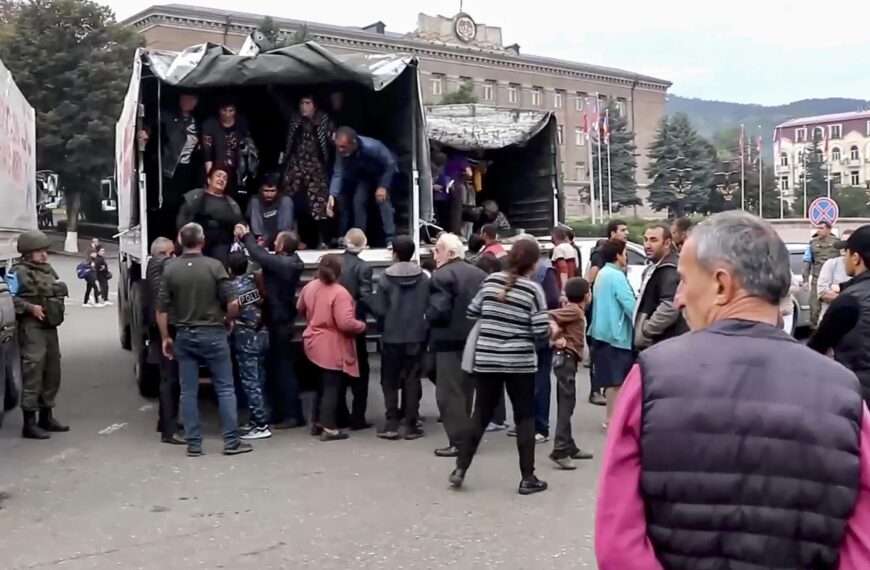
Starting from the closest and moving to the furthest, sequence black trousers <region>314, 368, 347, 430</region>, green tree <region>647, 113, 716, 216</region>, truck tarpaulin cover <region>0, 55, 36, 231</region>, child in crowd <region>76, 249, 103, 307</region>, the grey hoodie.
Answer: the grey hoodie < black trousers <region>314, 368, 347, 430</region> < truck tarpaulin cover <region>0, 55, 36, 231</region> < child in crowd <region>76, 249, 103, 307</region> < green tree <region>647, 113, 716, 216</region>

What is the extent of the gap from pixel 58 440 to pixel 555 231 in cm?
594

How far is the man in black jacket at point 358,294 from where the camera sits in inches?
352

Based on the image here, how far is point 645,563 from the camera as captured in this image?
2211 mm

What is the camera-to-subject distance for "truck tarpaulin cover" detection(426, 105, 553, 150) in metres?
12.1

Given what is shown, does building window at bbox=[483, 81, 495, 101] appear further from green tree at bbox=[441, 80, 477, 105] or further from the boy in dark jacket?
the boy in dark jacket

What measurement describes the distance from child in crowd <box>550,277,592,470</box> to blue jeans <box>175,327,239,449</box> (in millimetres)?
2684

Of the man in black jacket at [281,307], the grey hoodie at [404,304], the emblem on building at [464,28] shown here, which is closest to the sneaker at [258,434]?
the man in black jacket at [281,307]

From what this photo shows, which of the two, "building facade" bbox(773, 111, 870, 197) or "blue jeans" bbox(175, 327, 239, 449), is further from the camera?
"building facade" bbox(773, 111, 870, 197)

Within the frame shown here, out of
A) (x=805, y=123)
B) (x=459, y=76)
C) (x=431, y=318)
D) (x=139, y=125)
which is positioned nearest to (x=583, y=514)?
(x=431, y=318)

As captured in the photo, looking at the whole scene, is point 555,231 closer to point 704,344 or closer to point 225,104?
point 225,104

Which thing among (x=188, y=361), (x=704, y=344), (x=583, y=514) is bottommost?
(x=583, y=514)

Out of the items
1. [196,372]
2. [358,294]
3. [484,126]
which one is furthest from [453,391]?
[484,126]

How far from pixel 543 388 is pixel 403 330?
130 cm

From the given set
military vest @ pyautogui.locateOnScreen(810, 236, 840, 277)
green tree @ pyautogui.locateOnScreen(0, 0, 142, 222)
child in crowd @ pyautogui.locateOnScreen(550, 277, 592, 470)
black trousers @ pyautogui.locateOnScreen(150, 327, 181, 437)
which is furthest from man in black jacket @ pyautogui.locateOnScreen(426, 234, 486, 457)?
green tree @ pyautogui.locateOnScreen(0, 0, 142, 222)
